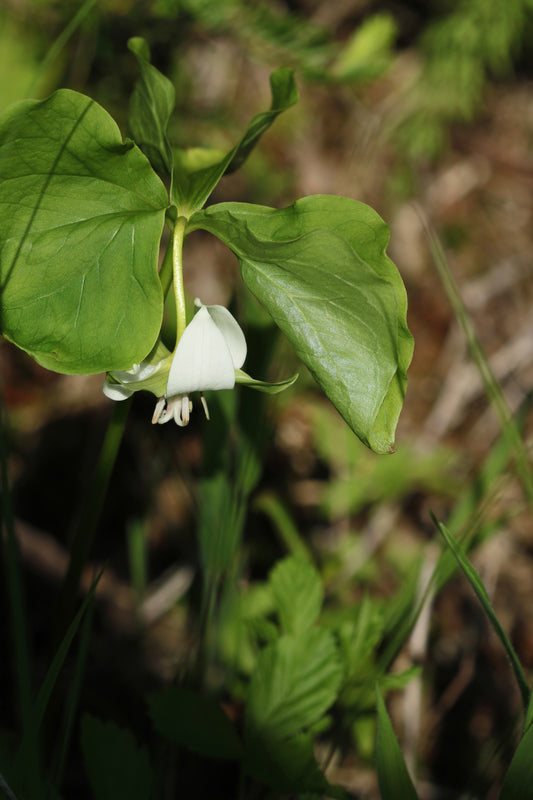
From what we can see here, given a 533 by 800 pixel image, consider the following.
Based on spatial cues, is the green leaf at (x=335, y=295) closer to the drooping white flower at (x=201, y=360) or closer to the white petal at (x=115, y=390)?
the drooping white flower at (x=201, y=360)

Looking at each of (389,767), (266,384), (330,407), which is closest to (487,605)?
(389,767)

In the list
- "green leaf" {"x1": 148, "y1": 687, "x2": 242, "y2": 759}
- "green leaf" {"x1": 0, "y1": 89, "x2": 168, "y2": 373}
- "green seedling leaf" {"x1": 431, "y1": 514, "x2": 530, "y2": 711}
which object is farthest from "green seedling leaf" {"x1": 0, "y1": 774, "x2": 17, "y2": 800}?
"green seedling leaf" {"x1": 431, "y1": 514, "x2": 530, "y2": 711}

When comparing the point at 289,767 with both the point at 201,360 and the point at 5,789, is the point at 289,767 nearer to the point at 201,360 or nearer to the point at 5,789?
the point at 5,789

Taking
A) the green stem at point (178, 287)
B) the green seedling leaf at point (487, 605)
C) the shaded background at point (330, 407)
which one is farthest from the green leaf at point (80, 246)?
the green seedling leaf at point (487, 605)

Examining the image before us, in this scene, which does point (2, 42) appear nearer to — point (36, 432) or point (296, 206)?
point (36, 432)

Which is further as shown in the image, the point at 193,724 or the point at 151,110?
the point at 193,724

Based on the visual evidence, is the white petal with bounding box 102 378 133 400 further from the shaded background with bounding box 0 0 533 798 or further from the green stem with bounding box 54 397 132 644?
the shaded background with bounding box 0 0 533 798
